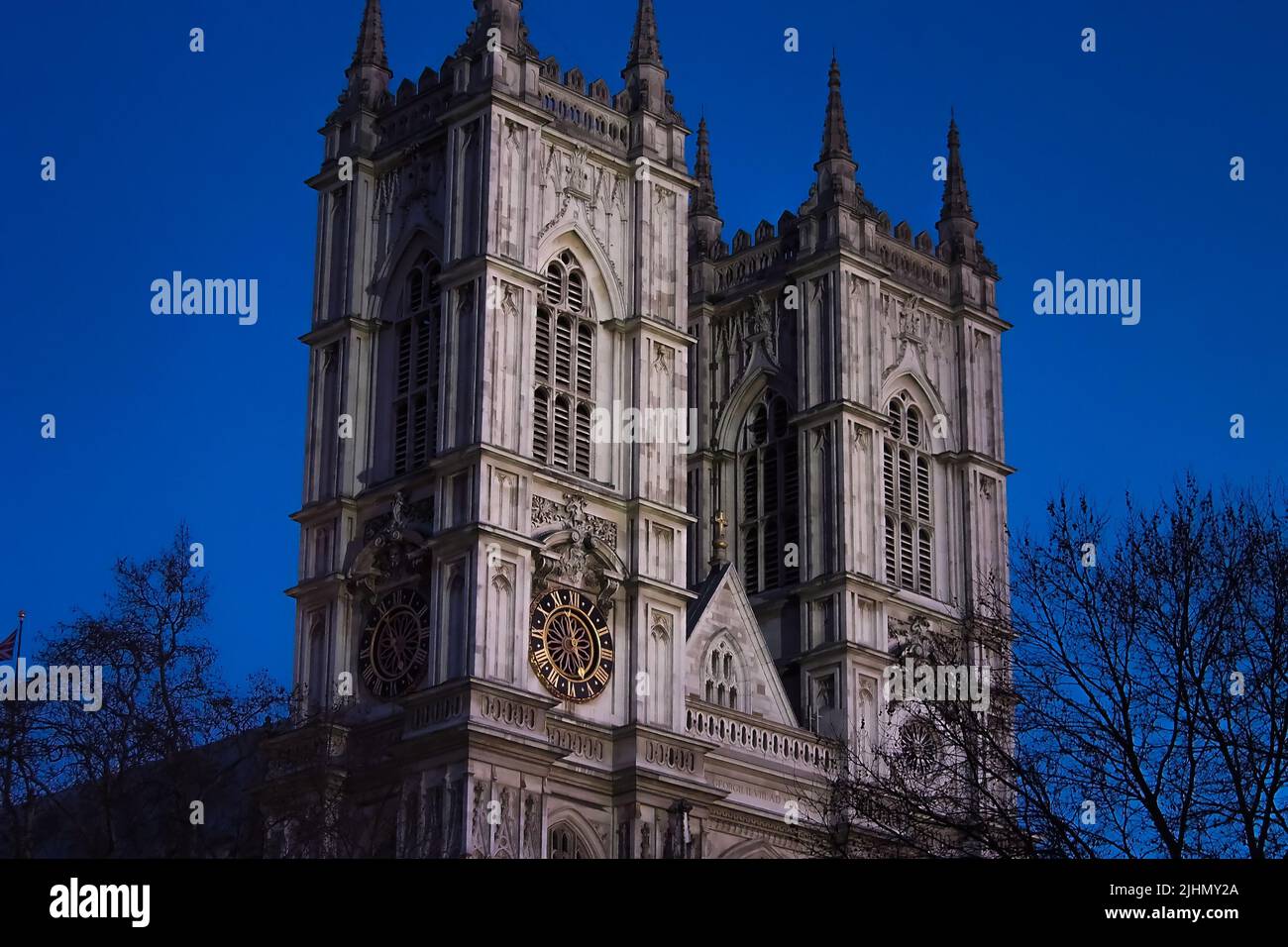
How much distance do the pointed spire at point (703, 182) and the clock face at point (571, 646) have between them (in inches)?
793

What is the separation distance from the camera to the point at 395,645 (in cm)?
5625

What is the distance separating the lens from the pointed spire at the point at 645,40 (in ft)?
208

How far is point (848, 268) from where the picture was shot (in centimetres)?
6744

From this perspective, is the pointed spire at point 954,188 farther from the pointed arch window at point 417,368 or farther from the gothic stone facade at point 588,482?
the pointed arch window at point 417,368

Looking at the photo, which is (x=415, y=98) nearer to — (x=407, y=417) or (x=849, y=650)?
(x=407, y=417)

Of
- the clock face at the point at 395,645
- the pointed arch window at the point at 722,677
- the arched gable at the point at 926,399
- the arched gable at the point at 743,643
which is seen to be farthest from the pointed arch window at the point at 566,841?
the arched gable at the point at 926,399

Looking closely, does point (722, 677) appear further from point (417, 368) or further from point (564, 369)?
point (417, 368)

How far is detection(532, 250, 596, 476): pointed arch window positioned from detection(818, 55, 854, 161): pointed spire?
12.6 metres

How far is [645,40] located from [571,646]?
16601 millimetres

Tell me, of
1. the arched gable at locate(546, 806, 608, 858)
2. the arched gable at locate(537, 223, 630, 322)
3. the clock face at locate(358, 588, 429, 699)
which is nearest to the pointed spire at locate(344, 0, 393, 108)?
the arched gable at locate(537, 223, 630, 322)

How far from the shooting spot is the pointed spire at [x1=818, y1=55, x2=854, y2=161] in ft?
229
